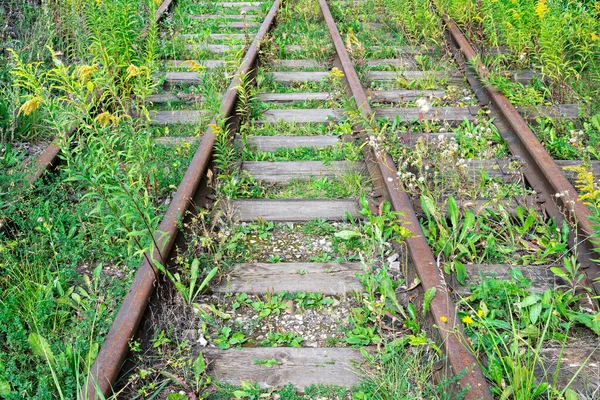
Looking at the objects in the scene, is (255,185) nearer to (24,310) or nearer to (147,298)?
(147,298)

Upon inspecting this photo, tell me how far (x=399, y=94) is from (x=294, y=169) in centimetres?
183

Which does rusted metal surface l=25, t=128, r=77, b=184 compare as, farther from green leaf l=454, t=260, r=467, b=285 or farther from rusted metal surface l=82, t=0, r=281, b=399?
green leaf l=454, t=260, r=467, b=285

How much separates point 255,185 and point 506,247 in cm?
188

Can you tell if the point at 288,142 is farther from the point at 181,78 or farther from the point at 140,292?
the point at 140,292

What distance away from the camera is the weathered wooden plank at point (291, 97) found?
5764 mm

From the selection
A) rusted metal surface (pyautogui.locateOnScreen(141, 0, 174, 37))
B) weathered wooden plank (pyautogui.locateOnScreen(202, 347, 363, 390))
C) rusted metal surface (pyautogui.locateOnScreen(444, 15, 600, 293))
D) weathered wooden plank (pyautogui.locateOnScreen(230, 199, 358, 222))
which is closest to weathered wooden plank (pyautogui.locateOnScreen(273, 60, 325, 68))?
rusted metal surface (pyautogui.locateOnScreen(141, 0, 174, 37))

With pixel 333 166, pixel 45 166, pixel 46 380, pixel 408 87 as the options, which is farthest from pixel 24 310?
pixel 408 87

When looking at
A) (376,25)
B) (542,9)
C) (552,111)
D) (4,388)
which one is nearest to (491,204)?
(552,111)

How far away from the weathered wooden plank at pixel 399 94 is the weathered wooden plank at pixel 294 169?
137 cm

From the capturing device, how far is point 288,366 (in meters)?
2.85

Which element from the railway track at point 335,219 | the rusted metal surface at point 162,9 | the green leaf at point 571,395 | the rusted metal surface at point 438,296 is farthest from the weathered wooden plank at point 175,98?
the green leaf at point 571,395

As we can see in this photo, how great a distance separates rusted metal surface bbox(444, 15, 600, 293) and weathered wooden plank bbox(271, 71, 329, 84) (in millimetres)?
1683

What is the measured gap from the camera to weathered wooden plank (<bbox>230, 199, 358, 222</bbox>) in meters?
3.99

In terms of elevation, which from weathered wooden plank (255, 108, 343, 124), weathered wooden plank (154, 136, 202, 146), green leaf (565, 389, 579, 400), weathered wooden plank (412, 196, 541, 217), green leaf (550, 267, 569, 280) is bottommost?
green leaf (565, 389, 579, 400)
